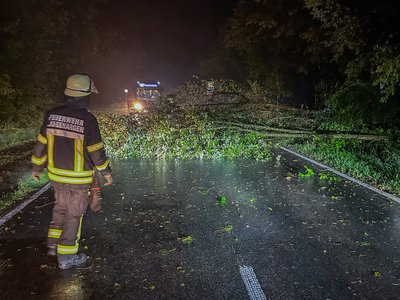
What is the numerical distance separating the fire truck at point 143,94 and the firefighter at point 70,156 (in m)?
18.0

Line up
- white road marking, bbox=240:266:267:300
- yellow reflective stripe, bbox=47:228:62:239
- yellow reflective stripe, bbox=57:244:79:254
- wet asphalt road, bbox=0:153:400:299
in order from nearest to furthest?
white road marking, bbox=240:266:267:300 < wet asphalt road, bbox=0:153:400:299 < yellow reflective stripe, bbox=57:244:79:254 < yellow reflective stripe, bbox=47:228:62:239

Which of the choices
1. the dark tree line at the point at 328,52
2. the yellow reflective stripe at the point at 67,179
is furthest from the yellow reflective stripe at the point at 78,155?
the dark tree line at the point at 328,52

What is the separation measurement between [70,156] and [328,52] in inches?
638

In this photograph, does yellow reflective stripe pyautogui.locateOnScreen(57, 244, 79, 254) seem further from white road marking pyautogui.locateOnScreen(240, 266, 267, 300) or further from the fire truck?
the fire truck

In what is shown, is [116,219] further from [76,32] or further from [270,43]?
[76,32]

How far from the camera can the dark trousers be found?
179 inches

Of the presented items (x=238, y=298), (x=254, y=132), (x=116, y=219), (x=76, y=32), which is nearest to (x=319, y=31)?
(x=254, y=132)

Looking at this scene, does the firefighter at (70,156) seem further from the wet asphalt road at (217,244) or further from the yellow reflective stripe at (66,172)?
the wet asphalt road at (217,244)

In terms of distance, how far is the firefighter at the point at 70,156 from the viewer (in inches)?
175

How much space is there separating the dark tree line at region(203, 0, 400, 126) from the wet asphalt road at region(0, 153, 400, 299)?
11.8ft

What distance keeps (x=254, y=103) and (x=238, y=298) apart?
10.1 meters

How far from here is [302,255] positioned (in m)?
4.98

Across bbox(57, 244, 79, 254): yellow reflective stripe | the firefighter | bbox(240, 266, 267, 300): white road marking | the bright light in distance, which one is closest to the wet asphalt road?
bbox(240, 266, 267, 300): white road marking

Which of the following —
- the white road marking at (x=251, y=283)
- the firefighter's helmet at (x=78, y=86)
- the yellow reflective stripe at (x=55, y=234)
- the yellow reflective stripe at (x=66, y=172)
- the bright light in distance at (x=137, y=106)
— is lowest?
the bright light in distance at (x=137, y=106)
